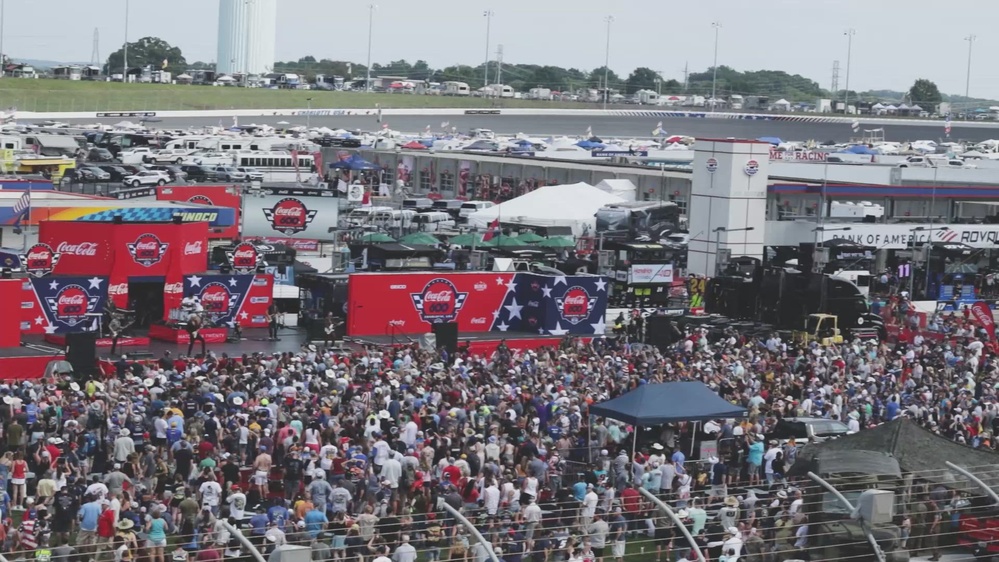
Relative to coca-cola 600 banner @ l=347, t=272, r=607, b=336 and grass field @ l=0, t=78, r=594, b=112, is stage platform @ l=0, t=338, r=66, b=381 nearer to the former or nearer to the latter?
coca-cola 600 banner @ l=347, t=272, r=607, b=336

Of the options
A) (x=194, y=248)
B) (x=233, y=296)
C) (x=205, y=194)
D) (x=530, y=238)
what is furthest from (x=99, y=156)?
(x=233, y=296)

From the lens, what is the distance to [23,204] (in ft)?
126

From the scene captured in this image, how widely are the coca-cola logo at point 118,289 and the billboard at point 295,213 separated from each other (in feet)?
54.1

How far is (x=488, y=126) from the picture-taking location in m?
140

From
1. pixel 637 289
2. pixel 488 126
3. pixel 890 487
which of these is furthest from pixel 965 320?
pixel 488 126

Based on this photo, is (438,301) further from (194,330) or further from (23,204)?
(23,204)

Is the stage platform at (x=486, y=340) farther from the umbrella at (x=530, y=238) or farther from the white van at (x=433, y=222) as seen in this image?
the white van at (x=433, y=222)

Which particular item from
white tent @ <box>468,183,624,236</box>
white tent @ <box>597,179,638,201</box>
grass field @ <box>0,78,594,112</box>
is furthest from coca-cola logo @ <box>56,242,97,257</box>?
grass field @ <box>0,78,594,112</box>

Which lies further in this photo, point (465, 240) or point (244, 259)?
point (465, 240)

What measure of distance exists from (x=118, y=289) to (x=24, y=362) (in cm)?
370

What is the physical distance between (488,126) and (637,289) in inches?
4025

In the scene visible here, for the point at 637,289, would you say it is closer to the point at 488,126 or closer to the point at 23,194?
the point at 23,194

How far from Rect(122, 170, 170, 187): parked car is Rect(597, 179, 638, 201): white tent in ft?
54.7

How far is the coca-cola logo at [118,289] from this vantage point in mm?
29766
